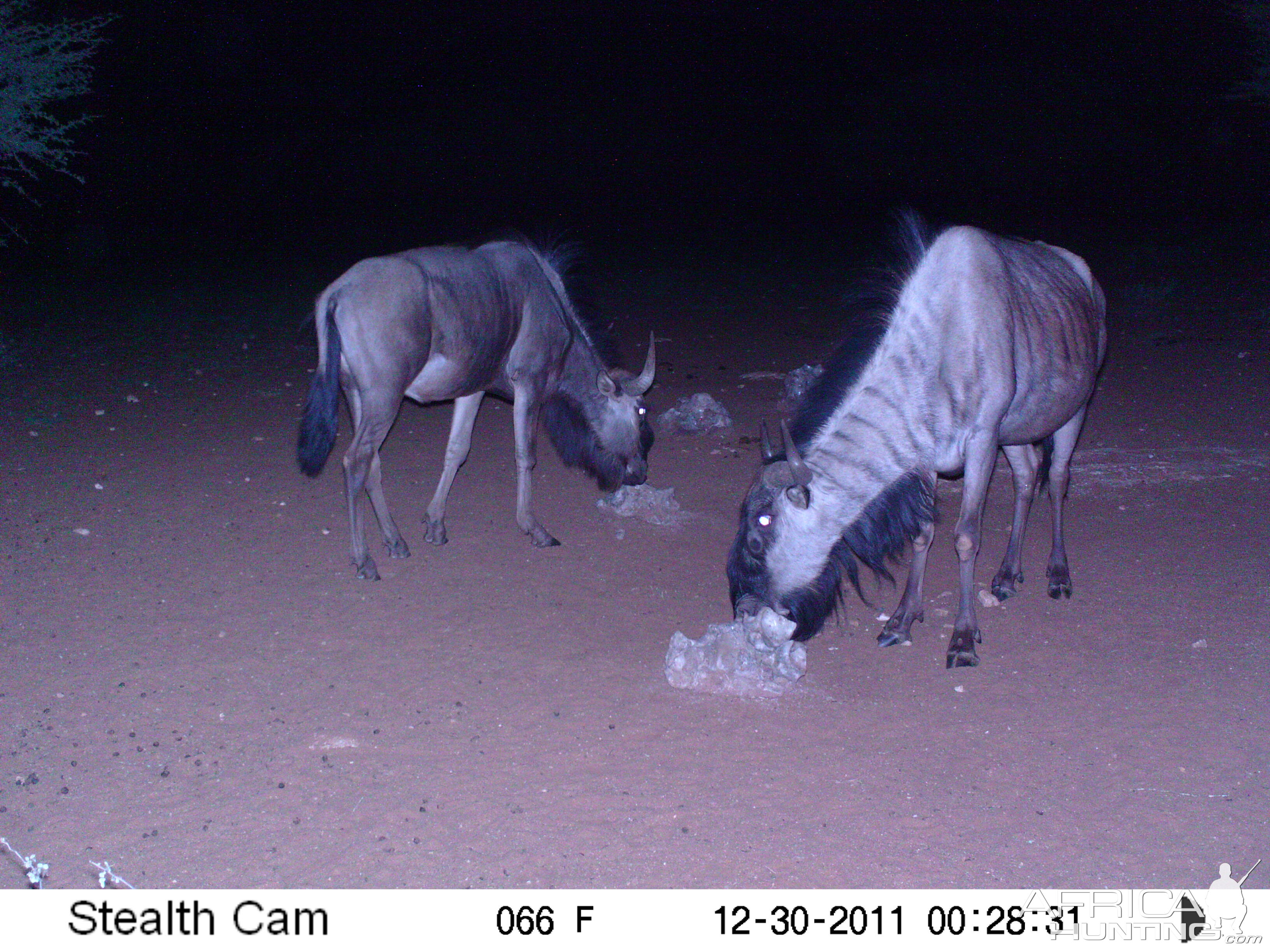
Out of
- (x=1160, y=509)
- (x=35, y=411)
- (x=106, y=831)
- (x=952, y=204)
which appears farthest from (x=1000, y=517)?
(x=952, y=204)

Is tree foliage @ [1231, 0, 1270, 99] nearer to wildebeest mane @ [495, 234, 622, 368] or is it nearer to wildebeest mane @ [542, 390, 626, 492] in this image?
wildebeest mane @ [495, 234, 622, 368]

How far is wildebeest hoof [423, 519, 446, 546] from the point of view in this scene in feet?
21.5

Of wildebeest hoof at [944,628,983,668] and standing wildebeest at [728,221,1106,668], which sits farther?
wildebeest hoof at [944,628,983,668]

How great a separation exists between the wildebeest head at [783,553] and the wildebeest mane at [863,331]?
0.27 m

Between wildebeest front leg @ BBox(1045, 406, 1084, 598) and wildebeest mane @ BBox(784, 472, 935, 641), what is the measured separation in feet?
4.20

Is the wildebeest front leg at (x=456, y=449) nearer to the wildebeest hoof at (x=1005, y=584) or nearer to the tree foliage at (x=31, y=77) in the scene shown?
the wildebeest hoof at (x=1005, y=584)

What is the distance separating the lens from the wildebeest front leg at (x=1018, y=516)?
584cm

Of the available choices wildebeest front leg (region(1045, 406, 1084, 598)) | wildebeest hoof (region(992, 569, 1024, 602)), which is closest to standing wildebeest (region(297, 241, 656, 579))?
wildebeest hoof (region(992, 569, 1024, 602))

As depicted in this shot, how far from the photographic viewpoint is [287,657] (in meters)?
4.99

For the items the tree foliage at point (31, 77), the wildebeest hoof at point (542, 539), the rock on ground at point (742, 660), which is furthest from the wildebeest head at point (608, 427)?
the tree foliage at point (31, 77)

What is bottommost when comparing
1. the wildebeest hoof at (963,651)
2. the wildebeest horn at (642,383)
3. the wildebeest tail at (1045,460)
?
the wildebeest hoof at (963,651)

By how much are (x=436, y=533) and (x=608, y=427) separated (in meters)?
1.31

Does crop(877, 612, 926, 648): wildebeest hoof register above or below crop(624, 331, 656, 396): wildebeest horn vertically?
below

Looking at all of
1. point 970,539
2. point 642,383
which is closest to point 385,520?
point 642,383
